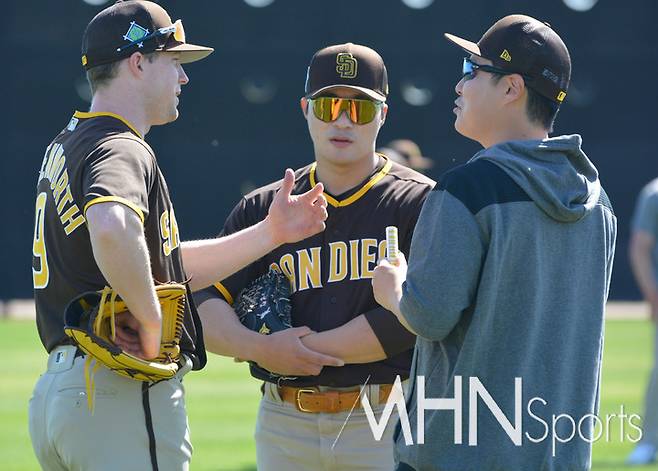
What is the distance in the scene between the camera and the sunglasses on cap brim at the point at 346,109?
A: 480 cm

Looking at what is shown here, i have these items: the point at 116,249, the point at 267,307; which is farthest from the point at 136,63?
the point at 267,307

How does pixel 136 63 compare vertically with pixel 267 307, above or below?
above

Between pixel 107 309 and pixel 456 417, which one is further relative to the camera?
pixel 107 309

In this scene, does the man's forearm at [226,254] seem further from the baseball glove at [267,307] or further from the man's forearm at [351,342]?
the man's forearm at [351,342]

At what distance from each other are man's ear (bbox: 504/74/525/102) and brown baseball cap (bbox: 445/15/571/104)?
0.05 ft

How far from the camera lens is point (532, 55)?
352cm

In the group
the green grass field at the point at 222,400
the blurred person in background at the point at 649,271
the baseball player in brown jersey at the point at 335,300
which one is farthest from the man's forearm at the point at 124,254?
the blurred person in background at the point at 649,271

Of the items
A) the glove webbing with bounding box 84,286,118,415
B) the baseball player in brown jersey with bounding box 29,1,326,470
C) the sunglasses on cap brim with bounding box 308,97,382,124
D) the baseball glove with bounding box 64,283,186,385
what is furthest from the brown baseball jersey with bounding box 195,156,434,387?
the glove webbing with bounding box 84,286,118,415

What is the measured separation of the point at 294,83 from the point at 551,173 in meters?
17.2

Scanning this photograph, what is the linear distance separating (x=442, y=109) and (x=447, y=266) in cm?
1746

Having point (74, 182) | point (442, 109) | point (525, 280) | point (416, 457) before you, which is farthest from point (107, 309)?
point (442, 109)

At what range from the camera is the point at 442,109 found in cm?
2047

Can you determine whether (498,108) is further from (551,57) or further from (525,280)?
(525,280)

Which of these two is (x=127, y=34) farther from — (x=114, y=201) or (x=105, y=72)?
(x=114, y=201)
